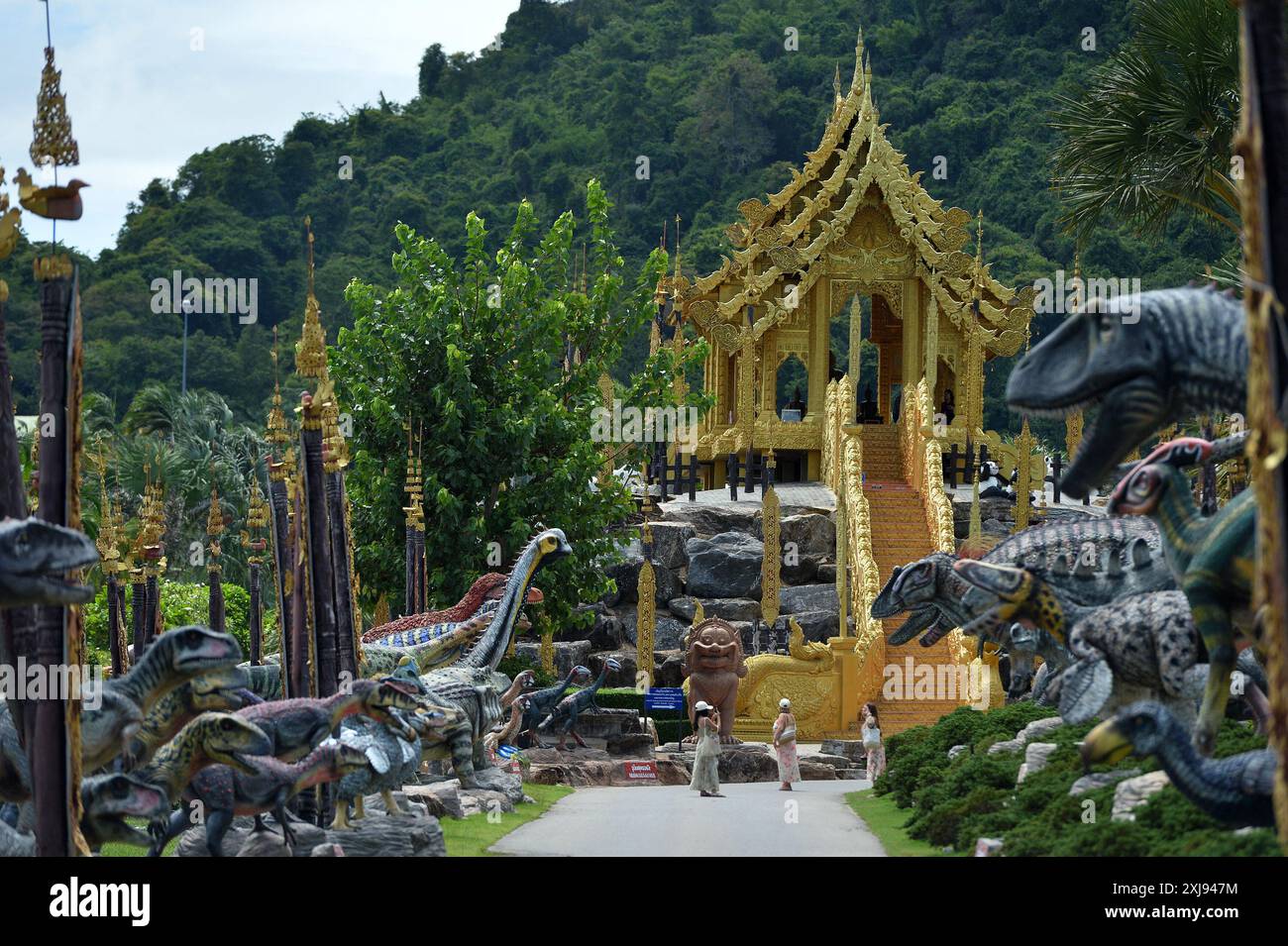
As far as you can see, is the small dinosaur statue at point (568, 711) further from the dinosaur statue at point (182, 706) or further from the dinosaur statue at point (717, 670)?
the dinosaur statue at point (182, 706)

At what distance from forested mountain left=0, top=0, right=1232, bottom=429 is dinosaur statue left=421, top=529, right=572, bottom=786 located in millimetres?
Result: 33049

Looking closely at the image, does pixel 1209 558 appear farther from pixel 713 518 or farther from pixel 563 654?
pixel 713 518

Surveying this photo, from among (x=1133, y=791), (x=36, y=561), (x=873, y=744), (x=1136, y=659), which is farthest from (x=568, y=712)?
(x=36, y=561)

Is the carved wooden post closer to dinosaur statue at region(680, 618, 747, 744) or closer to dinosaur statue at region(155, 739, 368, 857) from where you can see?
dinosaur statue at region(680, 618, 747, 744)

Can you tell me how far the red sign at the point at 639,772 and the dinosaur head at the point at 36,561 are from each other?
16.5 metres

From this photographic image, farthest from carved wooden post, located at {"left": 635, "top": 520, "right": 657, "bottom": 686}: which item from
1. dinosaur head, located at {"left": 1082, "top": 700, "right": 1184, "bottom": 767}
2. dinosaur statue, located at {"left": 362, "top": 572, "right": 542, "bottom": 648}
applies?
dinosaur head, located at {"left": 1082, "top": 700, "right": 1184, "bottom": 767}

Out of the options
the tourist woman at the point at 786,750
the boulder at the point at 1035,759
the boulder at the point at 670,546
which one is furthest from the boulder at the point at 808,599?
the boulder at the point at 1035,759

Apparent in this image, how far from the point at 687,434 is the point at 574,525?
27.2 ft

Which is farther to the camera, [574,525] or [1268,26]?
[574,525]

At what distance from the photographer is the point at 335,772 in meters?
14.1

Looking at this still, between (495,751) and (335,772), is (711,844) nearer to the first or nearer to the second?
(335,772)

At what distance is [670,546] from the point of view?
35125 millimetres
